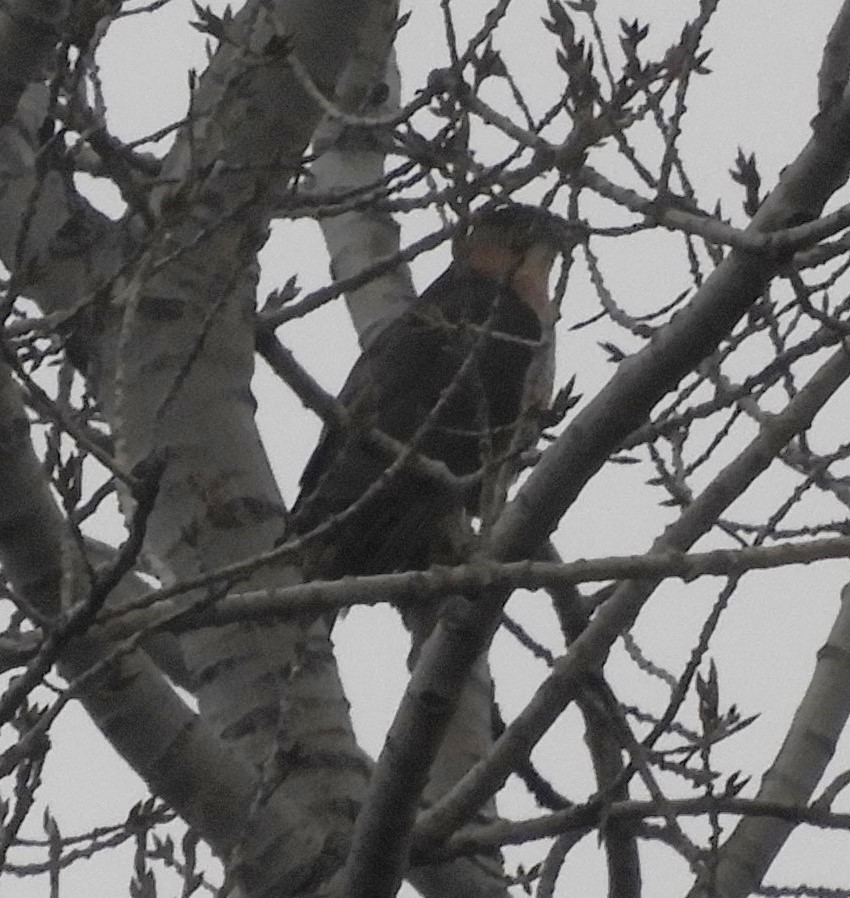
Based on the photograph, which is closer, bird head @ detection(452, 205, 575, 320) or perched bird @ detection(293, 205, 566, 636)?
bird head @ detection(452, 205, 575, 320)

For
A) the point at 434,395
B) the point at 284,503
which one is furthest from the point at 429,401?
the point at 284,503

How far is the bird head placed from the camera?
9.19 ft

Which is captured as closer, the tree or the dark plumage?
the tree

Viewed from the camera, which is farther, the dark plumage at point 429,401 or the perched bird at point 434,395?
the dark plumage at point 429,401

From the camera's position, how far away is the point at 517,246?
318cm

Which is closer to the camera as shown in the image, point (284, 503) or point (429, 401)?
point (284, 503)

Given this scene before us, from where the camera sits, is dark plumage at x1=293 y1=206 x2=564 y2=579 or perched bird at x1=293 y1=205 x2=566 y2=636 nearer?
perched bird at x1=293 y1=205 x2=566 y2=636

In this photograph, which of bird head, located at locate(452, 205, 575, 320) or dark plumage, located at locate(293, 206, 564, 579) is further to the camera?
dark plumage, located at locate(293, 206, 564, 579)

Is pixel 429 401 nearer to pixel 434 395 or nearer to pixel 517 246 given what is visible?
pixel 434 395

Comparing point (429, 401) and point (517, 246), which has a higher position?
point (429, 401)

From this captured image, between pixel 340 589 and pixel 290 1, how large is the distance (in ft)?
5.07

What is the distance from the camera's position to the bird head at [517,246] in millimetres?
2801

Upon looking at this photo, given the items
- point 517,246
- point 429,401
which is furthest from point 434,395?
point 517,246

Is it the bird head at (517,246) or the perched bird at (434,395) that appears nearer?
the bird head at (517,246)
